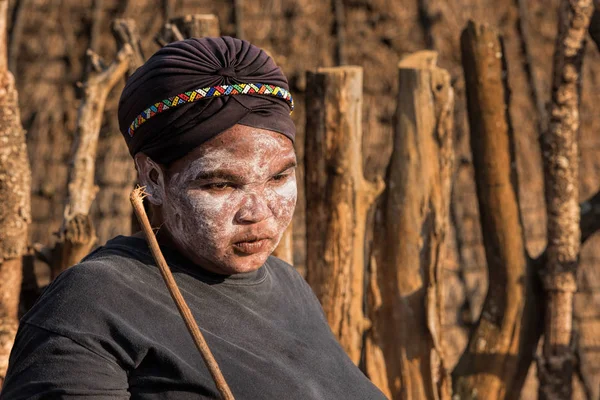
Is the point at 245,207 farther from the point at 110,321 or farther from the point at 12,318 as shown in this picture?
the point at 12,318

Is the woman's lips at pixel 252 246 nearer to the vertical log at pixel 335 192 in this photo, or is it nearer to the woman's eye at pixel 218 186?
the woman's eye at pixel 218 186

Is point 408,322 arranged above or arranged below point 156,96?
below

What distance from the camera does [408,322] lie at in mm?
3652

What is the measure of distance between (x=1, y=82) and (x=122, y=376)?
190cm

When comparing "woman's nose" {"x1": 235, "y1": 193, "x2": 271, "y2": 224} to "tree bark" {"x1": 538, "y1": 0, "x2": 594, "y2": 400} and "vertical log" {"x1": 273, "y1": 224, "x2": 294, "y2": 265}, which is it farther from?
"tree bark" {"x1": 538, "y1": 0, "x2": 594, "y2": 400}

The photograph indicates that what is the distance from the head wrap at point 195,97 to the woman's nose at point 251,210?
147mm

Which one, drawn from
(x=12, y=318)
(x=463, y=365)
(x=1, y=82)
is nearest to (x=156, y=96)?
(x=1, y=82)

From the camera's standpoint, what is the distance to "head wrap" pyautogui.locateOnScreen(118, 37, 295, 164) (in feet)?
5.57

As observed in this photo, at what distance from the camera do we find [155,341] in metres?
1.58

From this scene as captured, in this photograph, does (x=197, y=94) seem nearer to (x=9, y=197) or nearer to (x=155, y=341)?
(x=155, y=341)

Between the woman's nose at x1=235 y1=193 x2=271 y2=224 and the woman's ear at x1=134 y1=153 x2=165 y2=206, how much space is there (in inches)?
6.9

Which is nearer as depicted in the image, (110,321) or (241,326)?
(110,321)

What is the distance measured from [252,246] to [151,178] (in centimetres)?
26

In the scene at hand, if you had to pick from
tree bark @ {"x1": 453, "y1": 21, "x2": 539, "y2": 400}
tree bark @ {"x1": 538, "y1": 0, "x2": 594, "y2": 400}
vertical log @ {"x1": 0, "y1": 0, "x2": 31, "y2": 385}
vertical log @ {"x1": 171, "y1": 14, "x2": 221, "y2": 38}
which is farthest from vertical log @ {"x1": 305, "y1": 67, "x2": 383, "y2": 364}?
vertical log @ {"x1": 0, "y1": 0, "x2": 31, "y2": 385}
